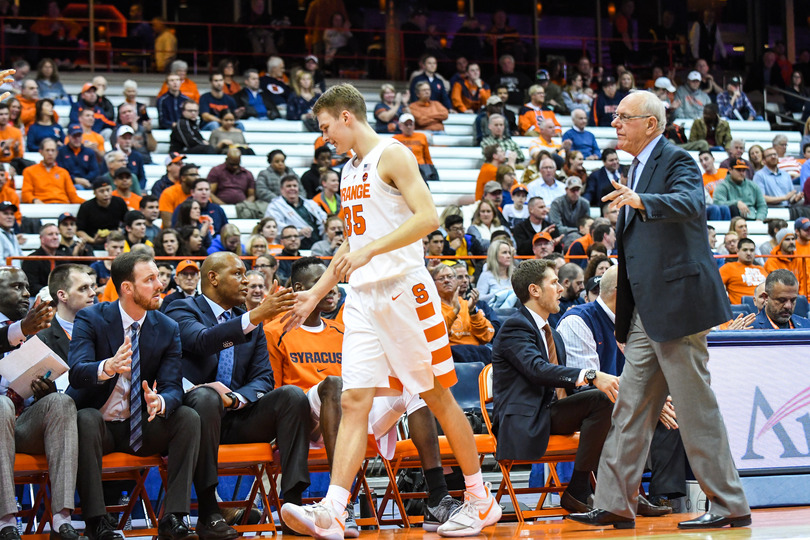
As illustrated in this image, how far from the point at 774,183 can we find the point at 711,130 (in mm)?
2031

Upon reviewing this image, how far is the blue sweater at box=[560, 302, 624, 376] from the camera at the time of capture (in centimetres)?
665

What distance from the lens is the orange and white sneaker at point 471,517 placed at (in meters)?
4.99

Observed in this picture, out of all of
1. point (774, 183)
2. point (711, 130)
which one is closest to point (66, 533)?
point (774, 183)

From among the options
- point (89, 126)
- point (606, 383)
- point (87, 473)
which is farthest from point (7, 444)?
point (89, 126)

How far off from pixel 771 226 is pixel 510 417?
8.65 m

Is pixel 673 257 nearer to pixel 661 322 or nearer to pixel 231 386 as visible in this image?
pixel 661 322

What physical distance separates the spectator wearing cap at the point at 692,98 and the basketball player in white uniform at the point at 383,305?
15.6 m

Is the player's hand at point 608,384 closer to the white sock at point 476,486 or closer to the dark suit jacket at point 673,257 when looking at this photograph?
the dark suit jacket at point 673,257

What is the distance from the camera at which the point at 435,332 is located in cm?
493

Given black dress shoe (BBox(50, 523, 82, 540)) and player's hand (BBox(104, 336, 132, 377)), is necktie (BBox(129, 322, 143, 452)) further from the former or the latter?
black dress shoe (BBox(50, 523, 82, 540))

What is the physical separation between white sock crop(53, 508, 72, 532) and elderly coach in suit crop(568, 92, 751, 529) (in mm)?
2416

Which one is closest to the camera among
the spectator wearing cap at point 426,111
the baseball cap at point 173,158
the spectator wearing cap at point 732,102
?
the baseball cap at point 173,158

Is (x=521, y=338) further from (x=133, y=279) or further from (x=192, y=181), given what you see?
(x=192, y=181)

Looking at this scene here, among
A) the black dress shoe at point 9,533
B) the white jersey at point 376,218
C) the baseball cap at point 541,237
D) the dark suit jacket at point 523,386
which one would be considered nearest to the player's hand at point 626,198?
the white jersey at point 376,218
